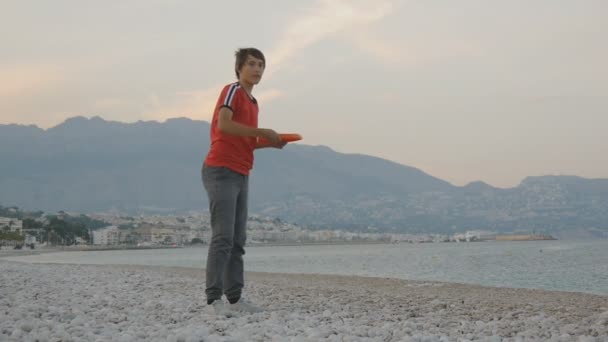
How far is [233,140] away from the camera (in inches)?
216

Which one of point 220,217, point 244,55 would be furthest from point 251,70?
point 220,217

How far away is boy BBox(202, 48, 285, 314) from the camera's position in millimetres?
5379

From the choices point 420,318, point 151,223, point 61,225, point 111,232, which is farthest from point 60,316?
point 151,223

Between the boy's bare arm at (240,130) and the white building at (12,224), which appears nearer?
the boy's bare arm at (240,130)

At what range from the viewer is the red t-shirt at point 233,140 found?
17.9ft

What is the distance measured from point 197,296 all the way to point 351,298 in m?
1.74

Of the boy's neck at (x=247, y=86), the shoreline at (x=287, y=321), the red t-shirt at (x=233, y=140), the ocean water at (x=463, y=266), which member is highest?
the boy's neck at (x=247, y=86)

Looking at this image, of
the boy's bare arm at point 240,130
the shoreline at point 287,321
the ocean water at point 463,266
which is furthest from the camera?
the ocean water at point 463,266

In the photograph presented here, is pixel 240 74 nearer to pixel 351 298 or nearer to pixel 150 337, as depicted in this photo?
pixel 150 337

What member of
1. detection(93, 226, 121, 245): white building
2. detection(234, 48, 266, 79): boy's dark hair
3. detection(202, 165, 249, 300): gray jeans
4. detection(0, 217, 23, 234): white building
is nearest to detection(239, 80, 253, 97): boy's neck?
detection(234, 48, 266, 79): boy's dark hair

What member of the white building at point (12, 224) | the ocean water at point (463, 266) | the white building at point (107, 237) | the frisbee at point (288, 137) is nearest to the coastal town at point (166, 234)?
the white building at point (107, 237)

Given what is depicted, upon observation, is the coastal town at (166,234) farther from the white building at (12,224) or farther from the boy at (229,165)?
the boy at (229,165)

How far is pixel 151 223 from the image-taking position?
543ft

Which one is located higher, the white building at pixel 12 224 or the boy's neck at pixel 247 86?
the boy's neck at pixel 247 86
